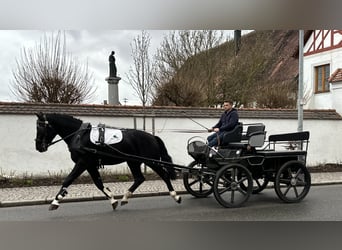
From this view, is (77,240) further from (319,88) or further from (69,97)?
(319,88)

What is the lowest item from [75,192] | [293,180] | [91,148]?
[75,192]

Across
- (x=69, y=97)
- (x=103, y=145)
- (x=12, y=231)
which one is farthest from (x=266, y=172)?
(x=69, y=97)

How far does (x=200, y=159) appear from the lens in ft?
20.5

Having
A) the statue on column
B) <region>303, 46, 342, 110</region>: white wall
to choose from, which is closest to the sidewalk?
the statue on column

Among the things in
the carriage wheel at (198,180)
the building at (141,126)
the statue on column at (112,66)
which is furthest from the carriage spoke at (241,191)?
the statue on column at (112,66)

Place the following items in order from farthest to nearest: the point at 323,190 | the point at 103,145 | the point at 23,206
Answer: the point at 323,190, the point at 23,206, the point at 103,145

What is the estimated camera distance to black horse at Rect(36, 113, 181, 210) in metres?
5.46

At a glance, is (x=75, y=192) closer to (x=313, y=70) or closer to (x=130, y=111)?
(x=130, y=111)

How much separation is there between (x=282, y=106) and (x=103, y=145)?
349 inches

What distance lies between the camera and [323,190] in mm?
7469

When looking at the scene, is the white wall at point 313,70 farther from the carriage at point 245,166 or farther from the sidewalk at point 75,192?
the carriage at point 245,166

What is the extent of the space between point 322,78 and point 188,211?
12531 mm

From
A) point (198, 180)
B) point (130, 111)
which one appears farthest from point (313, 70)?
point (198, 180)

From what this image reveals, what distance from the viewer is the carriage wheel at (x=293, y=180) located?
6.20 metres
